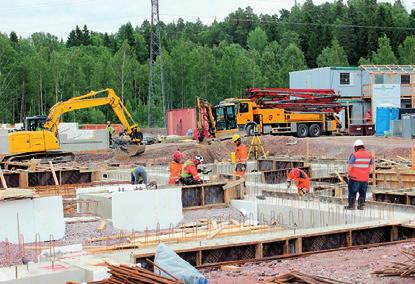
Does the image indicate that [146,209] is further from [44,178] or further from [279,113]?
[279,113]

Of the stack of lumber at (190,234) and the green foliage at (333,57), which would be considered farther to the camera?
the green foliage at (333,57)

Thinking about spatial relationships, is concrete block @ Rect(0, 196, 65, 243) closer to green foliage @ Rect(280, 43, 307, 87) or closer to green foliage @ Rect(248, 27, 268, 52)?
green foliage @ Rect(280, 43, 307, 87)

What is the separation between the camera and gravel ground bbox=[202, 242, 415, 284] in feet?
28.7

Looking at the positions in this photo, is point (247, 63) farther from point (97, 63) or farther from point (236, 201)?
point (236, 201)

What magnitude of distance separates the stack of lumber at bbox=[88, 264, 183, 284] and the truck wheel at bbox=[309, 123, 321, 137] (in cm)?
3118

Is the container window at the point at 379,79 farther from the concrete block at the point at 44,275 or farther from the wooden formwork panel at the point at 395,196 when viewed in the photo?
the concrete block at the point at 44,275

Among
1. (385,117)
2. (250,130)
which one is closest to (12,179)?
(250,130)

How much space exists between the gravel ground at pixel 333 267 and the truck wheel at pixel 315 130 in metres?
27.4

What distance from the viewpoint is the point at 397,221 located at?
12.0 m

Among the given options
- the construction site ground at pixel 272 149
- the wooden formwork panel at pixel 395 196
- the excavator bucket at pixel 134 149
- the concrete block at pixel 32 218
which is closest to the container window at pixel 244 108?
the construction site ground at pixel 272 149

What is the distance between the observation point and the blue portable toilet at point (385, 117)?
118 feet

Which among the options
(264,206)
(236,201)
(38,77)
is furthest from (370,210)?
(38,77)

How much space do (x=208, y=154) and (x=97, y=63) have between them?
130 ft

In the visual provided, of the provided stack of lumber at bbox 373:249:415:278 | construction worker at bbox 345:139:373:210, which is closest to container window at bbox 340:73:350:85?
construction worker at bbox 345:139:373:210
